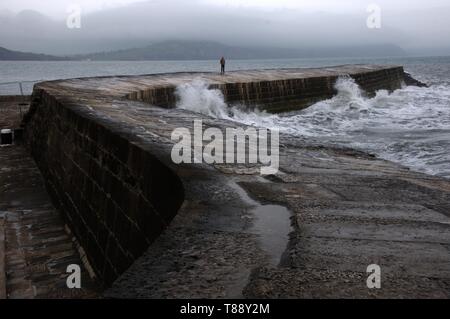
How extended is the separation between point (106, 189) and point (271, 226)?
8.79 feet

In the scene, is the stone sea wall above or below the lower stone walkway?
above

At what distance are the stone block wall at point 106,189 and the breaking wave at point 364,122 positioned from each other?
528 cm

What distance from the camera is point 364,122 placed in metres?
15.9

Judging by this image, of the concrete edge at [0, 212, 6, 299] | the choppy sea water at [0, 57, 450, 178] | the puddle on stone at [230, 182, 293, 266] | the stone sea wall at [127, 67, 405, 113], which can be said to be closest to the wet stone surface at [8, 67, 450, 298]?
the puddle on stone at [230, 182, 293, 266]

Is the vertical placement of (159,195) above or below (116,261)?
above

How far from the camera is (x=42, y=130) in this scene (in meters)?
9.55

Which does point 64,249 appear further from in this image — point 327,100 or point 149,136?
point 327,100

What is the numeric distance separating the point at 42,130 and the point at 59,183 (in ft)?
7.86

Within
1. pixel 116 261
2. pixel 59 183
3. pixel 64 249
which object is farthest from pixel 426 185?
pixel 59 183

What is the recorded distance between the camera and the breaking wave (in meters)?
9.95

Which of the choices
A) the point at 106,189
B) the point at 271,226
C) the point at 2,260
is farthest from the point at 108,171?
the point at 271,226

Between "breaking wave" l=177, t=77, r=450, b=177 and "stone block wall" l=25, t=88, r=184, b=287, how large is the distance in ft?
17.3

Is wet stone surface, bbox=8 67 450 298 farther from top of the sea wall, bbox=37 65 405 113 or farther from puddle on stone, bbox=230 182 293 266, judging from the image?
top of the sea wall, bbox=37 65 405 113

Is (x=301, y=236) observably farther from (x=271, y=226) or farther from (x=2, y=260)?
(x=2, y=260)
